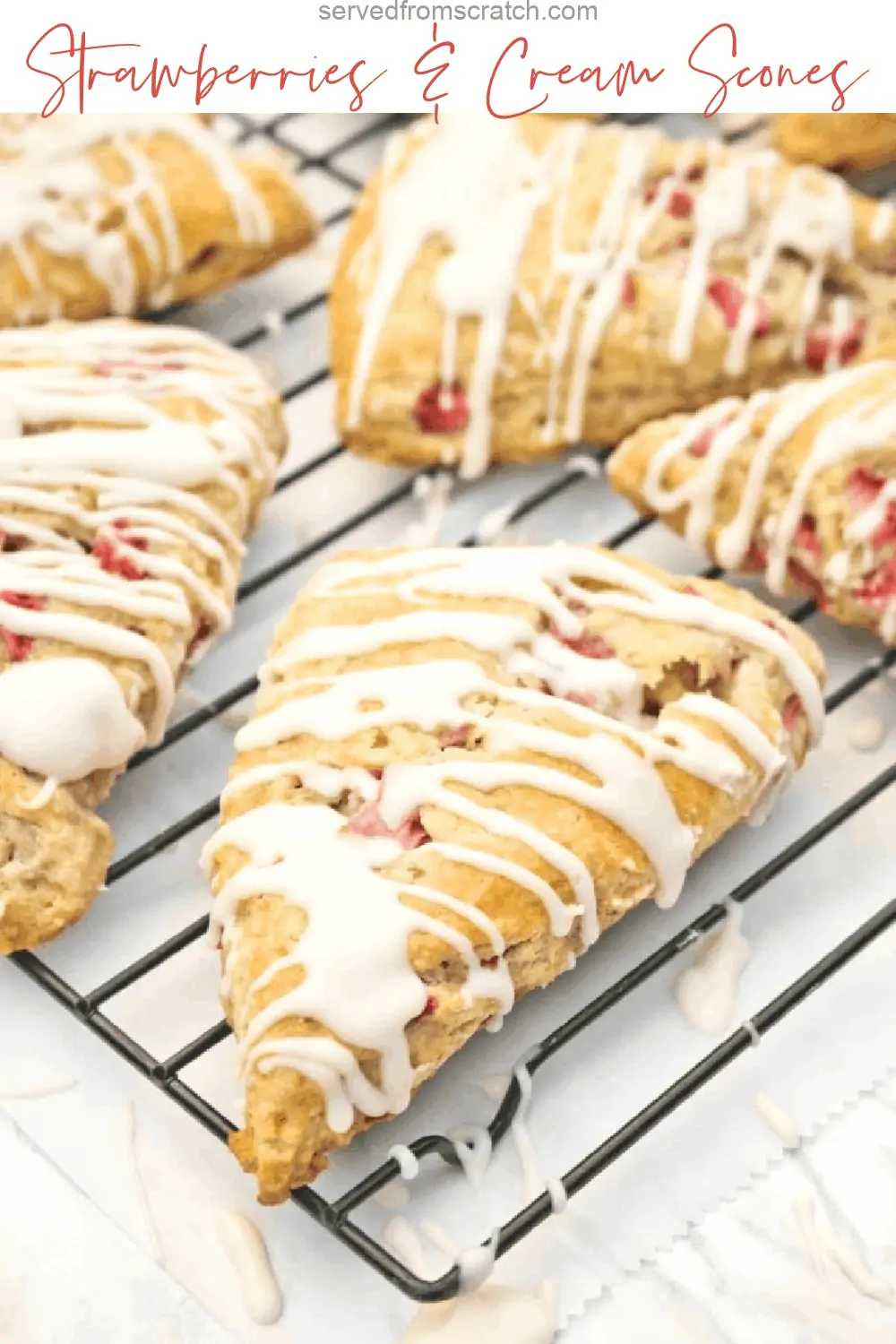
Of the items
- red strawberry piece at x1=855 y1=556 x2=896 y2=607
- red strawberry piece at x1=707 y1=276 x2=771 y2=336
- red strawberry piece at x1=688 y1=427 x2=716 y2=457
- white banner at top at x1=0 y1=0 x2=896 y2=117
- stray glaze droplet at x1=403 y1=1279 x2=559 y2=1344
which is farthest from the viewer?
white banner at top at x1=0 y1=0 x2=896 y2=117

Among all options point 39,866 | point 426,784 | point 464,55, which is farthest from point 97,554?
point 464,55

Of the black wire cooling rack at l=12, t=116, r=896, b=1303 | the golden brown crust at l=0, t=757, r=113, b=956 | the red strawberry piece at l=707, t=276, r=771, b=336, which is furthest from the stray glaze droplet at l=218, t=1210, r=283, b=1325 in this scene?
the red strawberry piece at l=707, t=276, r=771, b=336

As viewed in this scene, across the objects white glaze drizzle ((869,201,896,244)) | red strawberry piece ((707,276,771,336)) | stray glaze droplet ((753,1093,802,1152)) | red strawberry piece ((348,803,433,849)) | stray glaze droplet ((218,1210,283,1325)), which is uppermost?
white glaze drizzle ((869,201,896,244))

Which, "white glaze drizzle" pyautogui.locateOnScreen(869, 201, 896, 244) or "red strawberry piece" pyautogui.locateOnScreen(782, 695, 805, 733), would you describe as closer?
"red strawberry piece" pyautogui.locateOnScreen(782, 695, 805, 733)

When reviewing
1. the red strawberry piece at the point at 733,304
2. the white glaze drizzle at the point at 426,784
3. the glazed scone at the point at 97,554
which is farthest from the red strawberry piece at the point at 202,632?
the red strawberry piece at the point at 733,304

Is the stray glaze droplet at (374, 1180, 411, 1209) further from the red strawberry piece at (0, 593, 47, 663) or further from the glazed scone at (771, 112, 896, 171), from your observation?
the glazed scone at (771, 112, 896, 171)

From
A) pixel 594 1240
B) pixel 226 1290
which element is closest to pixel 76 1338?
pixel 226 1290
